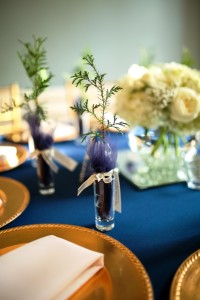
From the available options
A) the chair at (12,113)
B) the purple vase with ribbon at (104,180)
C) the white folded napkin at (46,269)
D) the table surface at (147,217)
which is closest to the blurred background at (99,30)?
the chair at (12,113)

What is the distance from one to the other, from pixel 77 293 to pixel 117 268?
0.10 m

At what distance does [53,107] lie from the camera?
345 centimetres

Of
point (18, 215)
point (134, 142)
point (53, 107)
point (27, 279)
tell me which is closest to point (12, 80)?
point (53, 107)

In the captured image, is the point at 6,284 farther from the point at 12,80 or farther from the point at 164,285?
the point at 12,80

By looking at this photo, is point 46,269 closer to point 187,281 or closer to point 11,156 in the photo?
point 187,281

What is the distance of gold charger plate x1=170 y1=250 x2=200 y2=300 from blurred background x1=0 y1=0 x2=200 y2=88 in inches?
110

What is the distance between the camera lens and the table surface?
0.66m

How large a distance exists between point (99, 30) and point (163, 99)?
2715mm

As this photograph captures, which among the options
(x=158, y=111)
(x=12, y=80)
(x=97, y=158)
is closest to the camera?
(x=97, y=158)

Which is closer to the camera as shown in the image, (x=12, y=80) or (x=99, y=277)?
(x=99, y=277)

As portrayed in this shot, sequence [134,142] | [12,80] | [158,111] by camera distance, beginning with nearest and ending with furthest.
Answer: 1. [158,111]
2. [134,142]
3. [12,80]

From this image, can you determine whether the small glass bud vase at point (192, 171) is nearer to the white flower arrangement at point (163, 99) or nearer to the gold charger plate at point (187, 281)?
the white flower arrangement at point (163, 99)

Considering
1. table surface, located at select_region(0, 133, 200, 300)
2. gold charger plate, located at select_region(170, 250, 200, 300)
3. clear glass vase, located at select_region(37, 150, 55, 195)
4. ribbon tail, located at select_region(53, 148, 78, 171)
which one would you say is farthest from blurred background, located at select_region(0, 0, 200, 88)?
gold charger plate, located at select_region(170, 250, 200, 300)

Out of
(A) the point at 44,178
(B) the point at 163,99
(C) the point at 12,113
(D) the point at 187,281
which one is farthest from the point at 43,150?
(C) the point at 12,113
